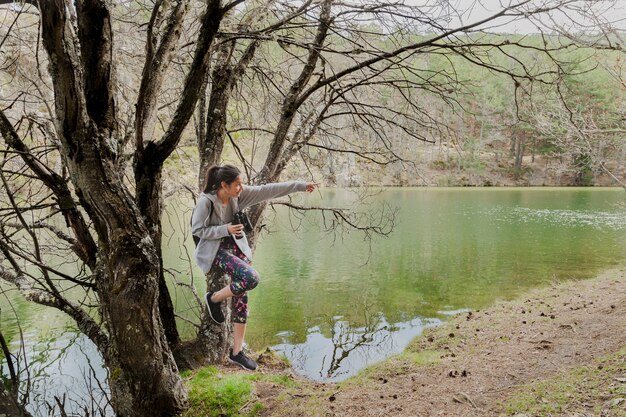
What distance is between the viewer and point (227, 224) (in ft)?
12.0

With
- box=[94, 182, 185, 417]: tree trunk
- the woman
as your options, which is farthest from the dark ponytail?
box=[94, 182, 185, 417]: tree trunk

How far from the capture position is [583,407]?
323 cm

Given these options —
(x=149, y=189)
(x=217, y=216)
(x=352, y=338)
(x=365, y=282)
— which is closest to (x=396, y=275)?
(x=365, y=282)

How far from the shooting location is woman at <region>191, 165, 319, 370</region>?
147 inches

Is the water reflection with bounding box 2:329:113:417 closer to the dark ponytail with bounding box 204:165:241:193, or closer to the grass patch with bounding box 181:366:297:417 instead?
the grass patch with bounding box 181:366:297:417

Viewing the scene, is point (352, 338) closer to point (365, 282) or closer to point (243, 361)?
point (365, 282)

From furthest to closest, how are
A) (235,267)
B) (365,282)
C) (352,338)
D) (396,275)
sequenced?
1. (396,275)
2. (365,282)
3. (352,338)
4. (235,267)

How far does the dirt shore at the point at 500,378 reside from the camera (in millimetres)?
3477

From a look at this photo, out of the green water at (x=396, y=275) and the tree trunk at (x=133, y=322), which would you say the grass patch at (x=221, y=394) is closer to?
the tree trunk at (x=133, y=322)

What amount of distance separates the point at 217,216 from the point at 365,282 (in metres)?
9.13

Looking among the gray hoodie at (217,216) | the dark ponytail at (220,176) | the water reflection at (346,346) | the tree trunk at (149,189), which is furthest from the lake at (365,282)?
the dark ponytail at (220,176)

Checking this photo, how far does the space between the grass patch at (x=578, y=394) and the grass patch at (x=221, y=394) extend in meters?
2.13

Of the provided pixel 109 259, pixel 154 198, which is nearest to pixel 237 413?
pixel 109 259

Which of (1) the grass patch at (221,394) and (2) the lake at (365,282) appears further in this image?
(2) the lake at (365,282)
